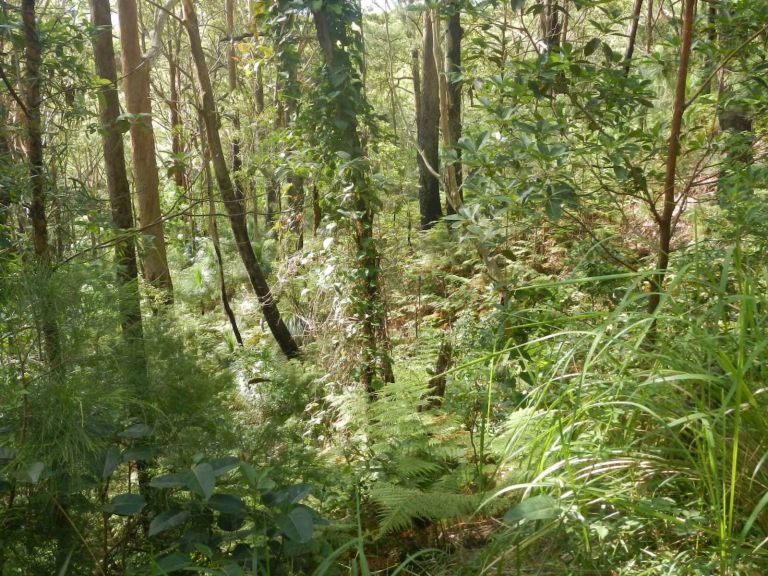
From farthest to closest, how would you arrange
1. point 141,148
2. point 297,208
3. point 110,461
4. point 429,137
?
1. point 429,137
2. point 141,148
3. point 297,208
4. point 110,461

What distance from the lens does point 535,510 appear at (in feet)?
6.14

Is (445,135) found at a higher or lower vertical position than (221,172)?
lower

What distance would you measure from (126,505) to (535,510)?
133 cm

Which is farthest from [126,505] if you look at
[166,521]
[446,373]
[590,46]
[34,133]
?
[590,46]

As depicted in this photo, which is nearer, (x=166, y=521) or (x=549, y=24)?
A: (x=166, y=521)

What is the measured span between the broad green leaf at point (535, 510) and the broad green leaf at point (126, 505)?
1227mm

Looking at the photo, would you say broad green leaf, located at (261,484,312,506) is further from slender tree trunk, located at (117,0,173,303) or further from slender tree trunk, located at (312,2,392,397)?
slender tree trunk, located at (117,0,173,303)

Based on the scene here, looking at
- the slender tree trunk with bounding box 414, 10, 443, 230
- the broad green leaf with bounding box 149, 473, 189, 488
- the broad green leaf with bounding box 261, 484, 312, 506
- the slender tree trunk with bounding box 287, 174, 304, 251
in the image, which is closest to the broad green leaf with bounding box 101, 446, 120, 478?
the broad green leaf with bounding box 149, 473, 189, 488

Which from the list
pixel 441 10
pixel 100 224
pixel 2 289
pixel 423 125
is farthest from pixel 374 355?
pixel 423 125

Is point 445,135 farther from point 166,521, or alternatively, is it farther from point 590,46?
point 166,521

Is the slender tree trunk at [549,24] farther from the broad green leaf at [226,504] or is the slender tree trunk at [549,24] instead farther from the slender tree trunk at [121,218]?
the broad green leaf at [226,504]

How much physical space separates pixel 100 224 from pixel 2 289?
65.3 inches

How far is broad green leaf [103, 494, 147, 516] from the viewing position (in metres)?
2.25

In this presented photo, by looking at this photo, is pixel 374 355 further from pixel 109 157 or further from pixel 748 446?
pixel 748 446
